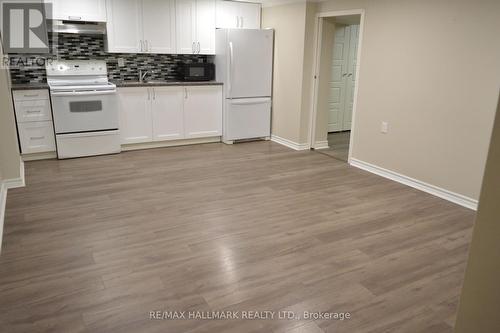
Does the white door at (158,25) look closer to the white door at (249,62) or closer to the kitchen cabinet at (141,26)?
the kitchen cabinet at (141,26)

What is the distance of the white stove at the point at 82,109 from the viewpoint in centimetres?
474

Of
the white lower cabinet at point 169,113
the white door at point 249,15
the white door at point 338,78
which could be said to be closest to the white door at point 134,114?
the white lower cabinet at point 169,113

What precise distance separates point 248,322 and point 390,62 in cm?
331

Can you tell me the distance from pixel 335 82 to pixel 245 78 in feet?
5.75

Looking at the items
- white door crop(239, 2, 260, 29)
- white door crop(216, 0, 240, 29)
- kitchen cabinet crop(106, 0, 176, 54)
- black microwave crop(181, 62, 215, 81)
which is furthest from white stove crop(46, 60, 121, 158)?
white door crop(239, 2, 260, 29)

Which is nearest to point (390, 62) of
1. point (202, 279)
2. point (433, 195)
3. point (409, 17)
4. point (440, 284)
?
point (409, 17)

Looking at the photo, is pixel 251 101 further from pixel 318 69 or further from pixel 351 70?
pixel 351 70

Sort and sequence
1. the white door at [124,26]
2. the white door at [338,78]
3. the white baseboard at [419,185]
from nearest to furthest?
the white baseboard at [419,185] → the white door at [124,26] → the white door at [338,78]

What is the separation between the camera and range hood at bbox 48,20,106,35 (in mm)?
4836

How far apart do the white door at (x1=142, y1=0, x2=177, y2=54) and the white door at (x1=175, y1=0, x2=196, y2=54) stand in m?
0.07

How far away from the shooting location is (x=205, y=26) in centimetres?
564

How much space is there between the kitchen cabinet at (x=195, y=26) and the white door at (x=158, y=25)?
0.33ft

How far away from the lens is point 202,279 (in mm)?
2412

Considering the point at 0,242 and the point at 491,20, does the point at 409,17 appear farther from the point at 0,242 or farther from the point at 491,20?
the point at 0,242
